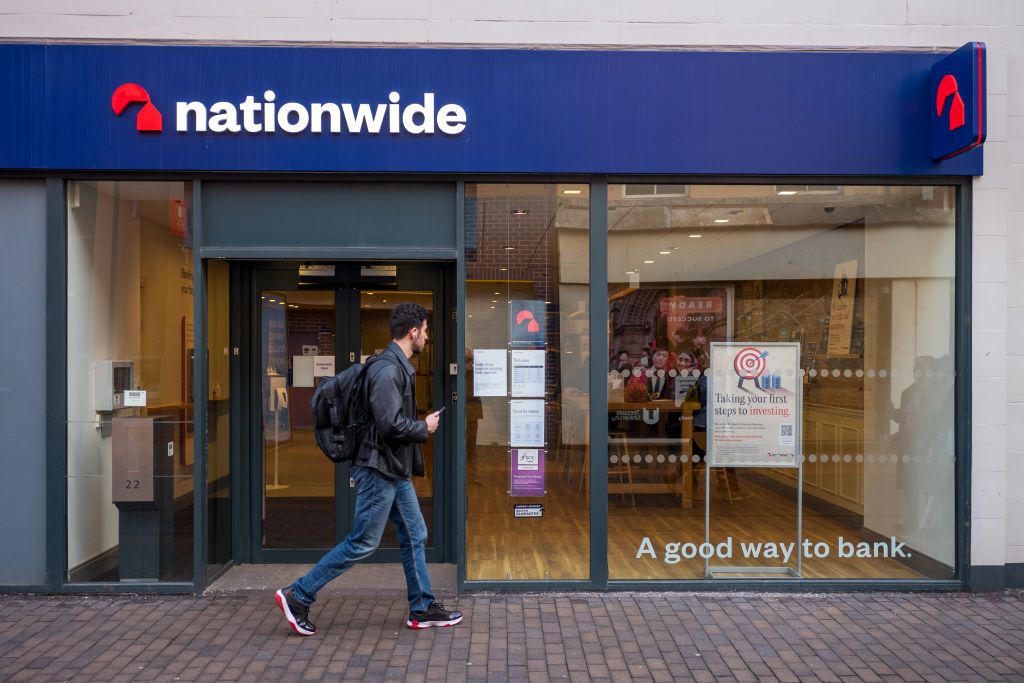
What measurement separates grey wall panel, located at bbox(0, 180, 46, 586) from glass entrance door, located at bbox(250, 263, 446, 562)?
1496 millimetres

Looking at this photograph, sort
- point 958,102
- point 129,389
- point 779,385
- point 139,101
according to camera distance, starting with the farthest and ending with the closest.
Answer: point 779,385 → point 129,389 → point 139,101 → point 958,102

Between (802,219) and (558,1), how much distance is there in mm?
2456

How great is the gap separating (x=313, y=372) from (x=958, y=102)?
515 centimetres

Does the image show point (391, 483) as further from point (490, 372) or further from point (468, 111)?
point (468, 111)

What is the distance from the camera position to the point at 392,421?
4.39 meters

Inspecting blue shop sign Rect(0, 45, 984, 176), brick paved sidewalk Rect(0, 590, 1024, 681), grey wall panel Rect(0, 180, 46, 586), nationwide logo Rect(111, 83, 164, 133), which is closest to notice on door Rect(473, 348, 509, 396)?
blue shop sign Rect(0, 45, 984, 176)

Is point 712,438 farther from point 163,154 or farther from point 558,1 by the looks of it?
point 163,154

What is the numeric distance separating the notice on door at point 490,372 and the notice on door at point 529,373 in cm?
8

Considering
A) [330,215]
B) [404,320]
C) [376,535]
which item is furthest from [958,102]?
[376,535]

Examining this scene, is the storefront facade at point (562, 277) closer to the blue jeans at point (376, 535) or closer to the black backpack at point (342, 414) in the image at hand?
the blue jeans at point (376, 535)

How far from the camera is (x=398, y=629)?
4.68 meters

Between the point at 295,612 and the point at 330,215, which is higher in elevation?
the point at 330,215

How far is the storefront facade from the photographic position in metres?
5.26

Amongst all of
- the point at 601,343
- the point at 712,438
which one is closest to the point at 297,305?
the point at 601,343
